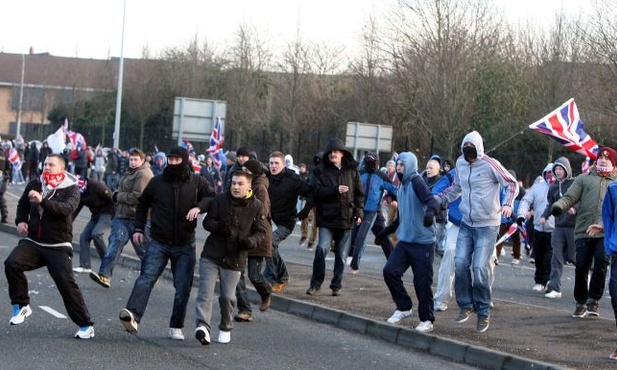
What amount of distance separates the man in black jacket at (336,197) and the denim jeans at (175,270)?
3103 millimetres

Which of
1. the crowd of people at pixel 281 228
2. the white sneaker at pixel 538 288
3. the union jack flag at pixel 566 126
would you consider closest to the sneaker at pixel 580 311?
the crowd of people at pixel 281 228

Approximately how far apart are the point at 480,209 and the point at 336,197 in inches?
105

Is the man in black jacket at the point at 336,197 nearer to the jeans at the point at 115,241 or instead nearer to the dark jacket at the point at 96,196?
the jeans at the point at 115,241

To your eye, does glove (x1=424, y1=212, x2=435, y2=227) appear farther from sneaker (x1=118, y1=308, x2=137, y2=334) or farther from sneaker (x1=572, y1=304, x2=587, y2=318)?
sneaker (x1=118, y1=308, x2=137, y2=334)

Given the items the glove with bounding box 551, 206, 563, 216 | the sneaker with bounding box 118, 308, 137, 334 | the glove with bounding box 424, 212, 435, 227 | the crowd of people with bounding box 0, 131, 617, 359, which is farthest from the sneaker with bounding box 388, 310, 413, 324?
the sneaker with bounding box 118, 308, 137, 334

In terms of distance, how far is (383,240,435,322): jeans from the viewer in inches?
460

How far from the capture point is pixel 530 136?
36.8m

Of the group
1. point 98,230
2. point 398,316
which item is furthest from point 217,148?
point 398,316

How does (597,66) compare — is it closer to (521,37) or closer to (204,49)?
(521,37)

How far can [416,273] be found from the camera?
11.7 m

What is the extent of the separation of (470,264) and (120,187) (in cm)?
526

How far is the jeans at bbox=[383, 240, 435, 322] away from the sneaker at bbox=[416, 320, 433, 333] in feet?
0.13

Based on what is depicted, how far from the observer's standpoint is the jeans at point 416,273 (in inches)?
460

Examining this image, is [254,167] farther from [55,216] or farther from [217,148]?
[217,148]
